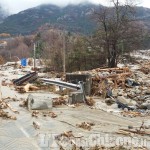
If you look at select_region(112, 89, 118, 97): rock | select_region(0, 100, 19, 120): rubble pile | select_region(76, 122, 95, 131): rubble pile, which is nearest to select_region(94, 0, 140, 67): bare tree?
select_region(112, 89, 118, 97): rock

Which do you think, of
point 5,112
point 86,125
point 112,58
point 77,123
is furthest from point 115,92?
point 112,58

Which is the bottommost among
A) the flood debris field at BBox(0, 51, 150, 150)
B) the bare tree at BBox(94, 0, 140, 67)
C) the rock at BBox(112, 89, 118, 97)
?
the rock at BBox(112, 89, 118, 97)

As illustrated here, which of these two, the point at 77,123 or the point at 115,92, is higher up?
the point at 77,123

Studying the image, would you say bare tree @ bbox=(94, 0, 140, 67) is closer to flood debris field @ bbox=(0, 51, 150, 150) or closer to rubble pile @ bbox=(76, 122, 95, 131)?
flood debris field @ bbox=(0, 51, 150, 150)

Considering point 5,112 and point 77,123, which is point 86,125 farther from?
point 5,112

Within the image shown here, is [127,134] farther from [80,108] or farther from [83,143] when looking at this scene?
[80,108]

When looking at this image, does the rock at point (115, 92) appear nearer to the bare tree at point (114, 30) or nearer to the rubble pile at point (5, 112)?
the rubble pile at point (5, 112)

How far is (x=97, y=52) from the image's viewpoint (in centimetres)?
3438

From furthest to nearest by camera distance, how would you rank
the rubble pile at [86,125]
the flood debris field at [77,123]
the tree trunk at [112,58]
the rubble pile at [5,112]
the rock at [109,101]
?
the tree trunk at [112,58] < the rock at [109,101] < the rubble pile at [5,112] < the rubble pile at [86,125] < the flood debris field at [77,123]

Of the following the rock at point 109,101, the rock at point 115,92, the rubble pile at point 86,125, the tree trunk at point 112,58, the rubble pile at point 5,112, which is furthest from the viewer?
the tree trunk at point 112,58

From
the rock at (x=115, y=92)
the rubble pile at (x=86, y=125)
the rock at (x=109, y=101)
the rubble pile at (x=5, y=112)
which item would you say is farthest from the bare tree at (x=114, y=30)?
the rubble pile at (x=86, y=125)

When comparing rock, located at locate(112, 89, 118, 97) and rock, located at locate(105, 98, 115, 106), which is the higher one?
rock, located at locate(112, 89, 118, 97)

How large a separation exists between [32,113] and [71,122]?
5.27ft

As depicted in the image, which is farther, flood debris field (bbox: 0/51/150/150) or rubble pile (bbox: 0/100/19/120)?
rubble pile (bbox: 0/100/19/120)
